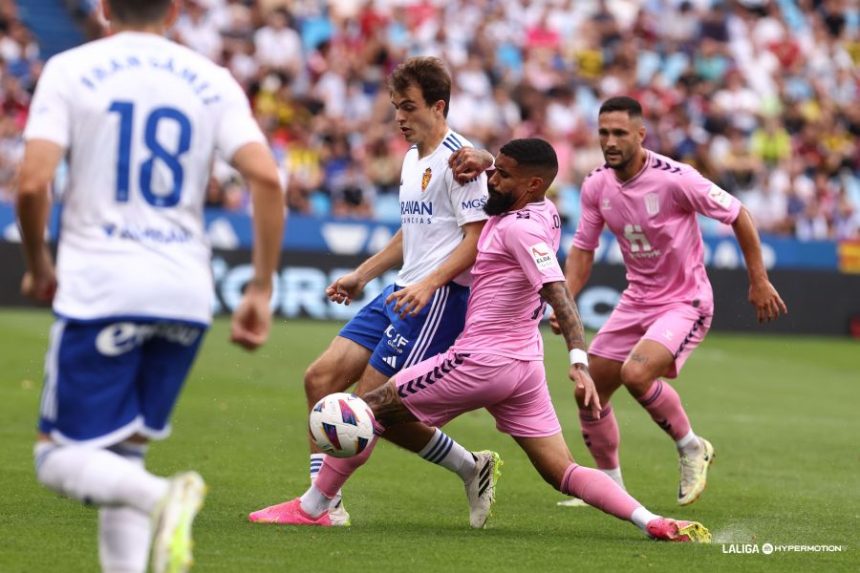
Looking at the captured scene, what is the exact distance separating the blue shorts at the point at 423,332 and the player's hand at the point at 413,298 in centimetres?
38

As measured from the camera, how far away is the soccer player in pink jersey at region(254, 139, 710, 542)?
A: 23.4ft

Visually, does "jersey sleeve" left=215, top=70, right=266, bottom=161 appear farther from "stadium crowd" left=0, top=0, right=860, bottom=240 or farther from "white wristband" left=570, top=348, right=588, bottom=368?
"stadium crowd" left=0, top=0, right=860, bottom=240

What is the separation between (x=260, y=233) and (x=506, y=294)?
8.38 ft

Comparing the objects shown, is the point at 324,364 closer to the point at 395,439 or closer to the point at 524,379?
the point at 395,439

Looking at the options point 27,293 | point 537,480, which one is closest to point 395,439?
point 537,480

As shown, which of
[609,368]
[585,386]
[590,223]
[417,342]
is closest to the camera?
[585,386]

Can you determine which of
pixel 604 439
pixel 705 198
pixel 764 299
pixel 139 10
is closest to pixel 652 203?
pixel 705 198

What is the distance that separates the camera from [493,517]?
812 cm

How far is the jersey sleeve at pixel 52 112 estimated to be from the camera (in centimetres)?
475

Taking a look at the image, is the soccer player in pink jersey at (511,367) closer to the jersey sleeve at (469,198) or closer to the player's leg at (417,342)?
the jersey sleeve at (469,198)

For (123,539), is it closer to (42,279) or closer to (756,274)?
(42,279)

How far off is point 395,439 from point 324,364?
547 mm

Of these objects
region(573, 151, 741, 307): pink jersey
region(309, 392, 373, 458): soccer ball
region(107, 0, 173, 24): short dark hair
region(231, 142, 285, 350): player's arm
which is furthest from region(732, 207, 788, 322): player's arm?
region(107, 0, 173, 24): short dark hair

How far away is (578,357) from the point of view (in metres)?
6.66
